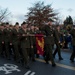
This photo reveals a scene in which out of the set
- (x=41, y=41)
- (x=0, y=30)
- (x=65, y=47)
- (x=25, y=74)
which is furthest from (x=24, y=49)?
(x=65, y=47)

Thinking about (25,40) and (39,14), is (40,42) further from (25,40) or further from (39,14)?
(39,14)

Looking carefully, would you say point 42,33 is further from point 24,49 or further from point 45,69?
point 45,69

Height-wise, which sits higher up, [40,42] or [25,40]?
[25,40]

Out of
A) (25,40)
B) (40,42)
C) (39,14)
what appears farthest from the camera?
(39,14)

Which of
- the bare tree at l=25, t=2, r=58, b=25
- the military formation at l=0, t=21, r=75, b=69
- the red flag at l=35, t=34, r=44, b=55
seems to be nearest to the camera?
the military formation at l=0, t=21, r=75, b=69

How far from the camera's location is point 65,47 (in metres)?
21.9

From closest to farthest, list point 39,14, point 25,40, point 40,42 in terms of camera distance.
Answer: point 25,40
point 40,42
point 39,14

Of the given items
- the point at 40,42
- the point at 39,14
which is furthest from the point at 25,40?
the point at 39,14

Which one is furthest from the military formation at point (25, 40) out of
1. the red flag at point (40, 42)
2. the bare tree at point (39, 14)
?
the bare tree at point (39, 14)

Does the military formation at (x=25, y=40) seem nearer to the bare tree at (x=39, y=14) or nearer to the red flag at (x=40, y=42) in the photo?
the red flag at (x=40, y=42)

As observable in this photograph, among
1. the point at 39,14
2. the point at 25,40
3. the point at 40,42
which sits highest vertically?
the point at 39,14

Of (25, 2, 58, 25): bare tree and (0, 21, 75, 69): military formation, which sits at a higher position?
(25, 2, 58, 25): bare tree

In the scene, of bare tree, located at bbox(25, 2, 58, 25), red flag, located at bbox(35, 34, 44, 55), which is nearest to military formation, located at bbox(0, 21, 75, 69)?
red flag, located at bbox(35, 34, 44, 55)

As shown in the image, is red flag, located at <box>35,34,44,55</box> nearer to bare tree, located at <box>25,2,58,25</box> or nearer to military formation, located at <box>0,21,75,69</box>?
military formation, located at <box>0,21,75,69</box>
